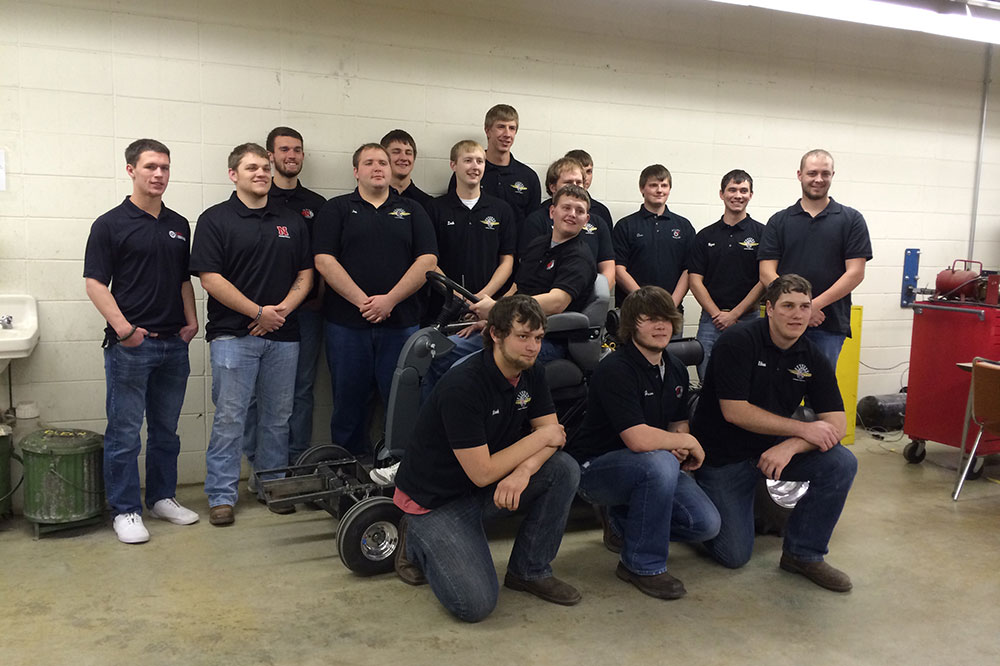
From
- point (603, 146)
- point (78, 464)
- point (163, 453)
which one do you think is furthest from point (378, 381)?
point (603, 146)

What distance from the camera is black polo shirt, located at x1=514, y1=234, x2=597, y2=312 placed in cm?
366

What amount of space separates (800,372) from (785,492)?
848mm

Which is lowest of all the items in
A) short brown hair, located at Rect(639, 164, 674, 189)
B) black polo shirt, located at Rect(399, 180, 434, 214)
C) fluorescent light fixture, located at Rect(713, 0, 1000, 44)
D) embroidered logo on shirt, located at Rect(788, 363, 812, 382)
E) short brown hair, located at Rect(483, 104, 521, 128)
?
embroidered logo on shirt, located at Rect(788, 363, 812, 382)

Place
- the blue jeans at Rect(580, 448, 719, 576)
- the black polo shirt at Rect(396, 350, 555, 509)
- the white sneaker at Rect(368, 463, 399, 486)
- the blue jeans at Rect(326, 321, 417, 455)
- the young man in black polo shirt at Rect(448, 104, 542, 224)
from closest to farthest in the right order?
the black polo shirt at Rect(396, 350, 555, 509), the blue jeans at Rect(580, 448, 719, 576), the white sneaker at Rect(368, 463, 399, 486), the blue jeans at Rect(326, 321, 417, 455), the young man in black polo shirt at Rect(448, 104, 542, 224)

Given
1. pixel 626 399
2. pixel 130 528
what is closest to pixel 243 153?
pixel 130 528

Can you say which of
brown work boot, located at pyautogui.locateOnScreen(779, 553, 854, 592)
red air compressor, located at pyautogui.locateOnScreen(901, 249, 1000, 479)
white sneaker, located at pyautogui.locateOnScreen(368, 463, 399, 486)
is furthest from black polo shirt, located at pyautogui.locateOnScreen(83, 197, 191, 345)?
red air compressor, located at pyautogui.locateOnScreen(901, 249, 1000, 479)

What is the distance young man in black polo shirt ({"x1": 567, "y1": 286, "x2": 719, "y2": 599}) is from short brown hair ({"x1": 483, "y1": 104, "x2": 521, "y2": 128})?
1.76 meters

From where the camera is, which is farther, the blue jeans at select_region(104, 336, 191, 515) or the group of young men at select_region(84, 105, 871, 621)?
the blue jeans at select_region(104, 336, 191, 515)

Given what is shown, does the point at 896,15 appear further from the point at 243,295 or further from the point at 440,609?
the point at 440,609

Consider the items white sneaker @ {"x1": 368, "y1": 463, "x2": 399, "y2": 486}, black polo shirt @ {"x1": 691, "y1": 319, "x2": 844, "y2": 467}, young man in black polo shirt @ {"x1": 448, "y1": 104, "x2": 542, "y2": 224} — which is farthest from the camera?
young man in black polo shirt @ {"x1": 448, "y1": 104, "x2": 542, "y2": 224}

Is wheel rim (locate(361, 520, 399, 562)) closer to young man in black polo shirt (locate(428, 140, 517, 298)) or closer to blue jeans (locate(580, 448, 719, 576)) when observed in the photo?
blue jeans (locate(580, 448, 719, 576))

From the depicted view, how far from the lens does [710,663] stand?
261 centimetres

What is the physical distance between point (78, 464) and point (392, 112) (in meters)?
2.45

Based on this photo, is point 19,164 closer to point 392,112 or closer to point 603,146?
point 392,112
